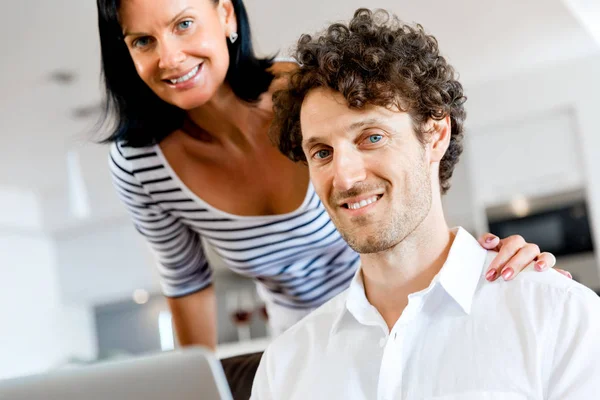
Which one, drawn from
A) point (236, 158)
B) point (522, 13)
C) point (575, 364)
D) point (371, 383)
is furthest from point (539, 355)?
point (522, 13)

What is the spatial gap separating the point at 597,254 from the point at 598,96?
36.8 inches

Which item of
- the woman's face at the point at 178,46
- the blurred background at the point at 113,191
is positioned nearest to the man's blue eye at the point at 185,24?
the woman's face at the point at 178,46

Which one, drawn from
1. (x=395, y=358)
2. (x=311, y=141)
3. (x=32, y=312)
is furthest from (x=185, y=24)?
(x=32, y=312)

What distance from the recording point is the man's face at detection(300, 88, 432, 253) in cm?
129

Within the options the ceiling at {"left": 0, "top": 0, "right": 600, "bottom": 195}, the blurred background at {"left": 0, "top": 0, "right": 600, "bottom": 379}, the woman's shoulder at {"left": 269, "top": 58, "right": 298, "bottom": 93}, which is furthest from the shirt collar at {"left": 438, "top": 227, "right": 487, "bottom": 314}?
the blurred background at {"left": 0, "top": 0, "right": 600, "bottom": 379}

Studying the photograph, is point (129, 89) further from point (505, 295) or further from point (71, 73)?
point (71, 73)

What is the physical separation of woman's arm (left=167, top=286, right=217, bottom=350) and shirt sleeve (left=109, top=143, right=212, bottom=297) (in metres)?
0.02

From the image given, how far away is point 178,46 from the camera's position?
1.54 m

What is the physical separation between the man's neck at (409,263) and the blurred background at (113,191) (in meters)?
1.78

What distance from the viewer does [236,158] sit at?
173cm

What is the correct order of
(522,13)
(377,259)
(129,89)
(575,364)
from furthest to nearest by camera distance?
(522,13) < (129,89) < (377,259) < (575,364)

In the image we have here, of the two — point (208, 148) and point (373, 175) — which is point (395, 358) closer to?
point (373, 175)

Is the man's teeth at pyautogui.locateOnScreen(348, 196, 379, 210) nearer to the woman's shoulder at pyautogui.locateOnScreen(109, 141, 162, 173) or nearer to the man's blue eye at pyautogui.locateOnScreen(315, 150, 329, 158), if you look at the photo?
the man's blue eye at pyautogui.locateOnScreen(315, 150, 329, 158)

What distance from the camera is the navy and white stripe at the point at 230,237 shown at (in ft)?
5.52
